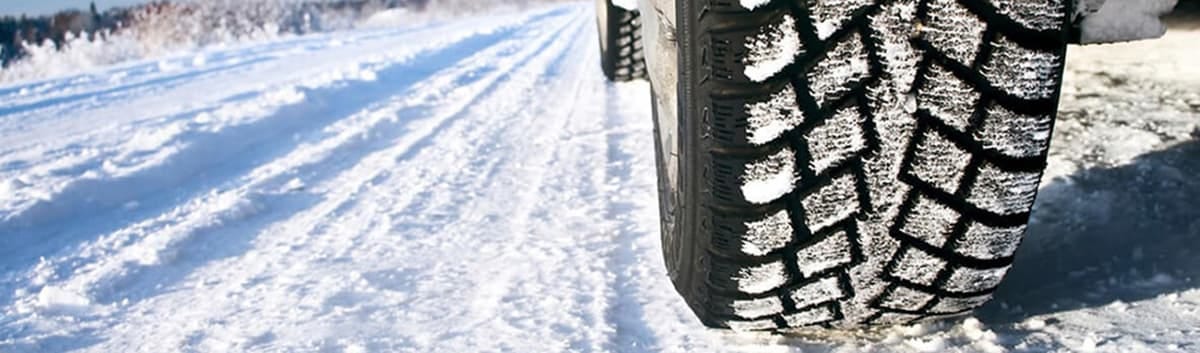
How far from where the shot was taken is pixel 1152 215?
1.78 metres

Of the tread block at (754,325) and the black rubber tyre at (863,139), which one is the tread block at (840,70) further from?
the tread block at (754,325)

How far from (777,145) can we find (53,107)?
6.47 m

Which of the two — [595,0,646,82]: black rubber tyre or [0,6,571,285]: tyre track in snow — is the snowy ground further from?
[595,0,646,82]: black rubber tyre

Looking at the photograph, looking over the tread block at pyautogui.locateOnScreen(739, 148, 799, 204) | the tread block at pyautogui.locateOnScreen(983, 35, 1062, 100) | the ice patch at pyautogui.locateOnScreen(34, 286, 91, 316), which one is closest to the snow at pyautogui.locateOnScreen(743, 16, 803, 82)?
the tread block at pyautogui.locateOnScreen(739, 148, 799, 204)

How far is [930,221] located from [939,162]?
9 centimetres

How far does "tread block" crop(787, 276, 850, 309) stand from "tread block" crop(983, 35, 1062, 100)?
332 millimetres

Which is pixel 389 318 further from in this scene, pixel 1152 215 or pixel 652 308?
pixel 1152 215

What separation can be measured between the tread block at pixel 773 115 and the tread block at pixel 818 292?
0.24 m

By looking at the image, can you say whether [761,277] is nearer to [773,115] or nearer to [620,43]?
[773,115]

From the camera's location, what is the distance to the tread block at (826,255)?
1191 mm

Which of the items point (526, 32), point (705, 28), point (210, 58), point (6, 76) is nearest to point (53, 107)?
point (210, 58)

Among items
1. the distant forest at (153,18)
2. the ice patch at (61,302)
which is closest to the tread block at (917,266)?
the ice patch at (61,302)

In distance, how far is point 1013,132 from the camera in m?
1.12

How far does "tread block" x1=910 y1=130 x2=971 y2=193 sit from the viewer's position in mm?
1120
